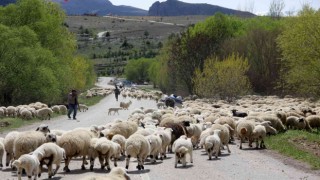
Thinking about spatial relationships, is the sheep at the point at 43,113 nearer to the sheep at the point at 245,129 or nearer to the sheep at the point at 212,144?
the sheep at the point at 245,129

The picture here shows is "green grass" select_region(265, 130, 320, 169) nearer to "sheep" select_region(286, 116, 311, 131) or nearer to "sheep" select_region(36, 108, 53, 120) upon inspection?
"sheep" select_region(286, 116, 311, 131)

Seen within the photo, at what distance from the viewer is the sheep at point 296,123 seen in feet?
86.4

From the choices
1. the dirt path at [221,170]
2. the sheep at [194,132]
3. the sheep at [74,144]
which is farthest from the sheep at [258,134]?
the sheep at [74,144]

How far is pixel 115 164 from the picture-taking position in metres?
14.7

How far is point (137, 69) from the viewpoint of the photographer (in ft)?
531

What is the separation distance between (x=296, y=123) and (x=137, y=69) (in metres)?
136

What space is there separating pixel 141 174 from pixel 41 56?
3366cm

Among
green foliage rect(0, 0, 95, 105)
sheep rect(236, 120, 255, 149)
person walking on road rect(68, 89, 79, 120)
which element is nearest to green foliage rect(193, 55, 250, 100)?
green foliage rect(0, 0, 95, 105)

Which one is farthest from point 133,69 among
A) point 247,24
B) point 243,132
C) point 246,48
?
point 243,132

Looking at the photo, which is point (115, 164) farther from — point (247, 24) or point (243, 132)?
point (247, 24)

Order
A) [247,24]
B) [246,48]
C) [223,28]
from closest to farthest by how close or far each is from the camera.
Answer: [246,48] → [223,28] → [247,24]

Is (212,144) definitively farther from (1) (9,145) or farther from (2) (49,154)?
(1) (9,145)

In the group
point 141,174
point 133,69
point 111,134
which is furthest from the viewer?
point 133,69

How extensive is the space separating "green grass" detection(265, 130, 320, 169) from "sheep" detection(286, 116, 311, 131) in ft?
4.20
